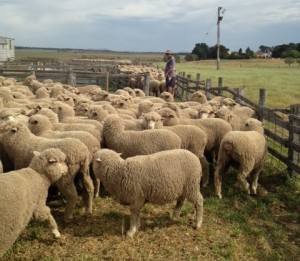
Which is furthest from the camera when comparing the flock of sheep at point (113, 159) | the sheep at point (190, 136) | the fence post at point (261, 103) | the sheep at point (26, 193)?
the fence post at point (261, 103)

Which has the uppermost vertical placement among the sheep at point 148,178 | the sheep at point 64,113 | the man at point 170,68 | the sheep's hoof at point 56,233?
the man at point 170,68

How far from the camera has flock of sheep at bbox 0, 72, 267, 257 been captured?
516cm

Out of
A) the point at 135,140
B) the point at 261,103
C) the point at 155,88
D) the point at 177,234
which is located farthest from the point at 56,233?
the point at 155,88

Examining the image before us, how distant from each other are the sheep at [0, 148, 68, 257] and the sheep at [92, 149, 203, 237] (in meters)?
0.68

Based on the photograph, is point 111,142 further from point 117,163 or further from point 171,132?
point 117,163

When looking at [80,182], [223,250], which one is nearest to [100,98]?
[80,182]

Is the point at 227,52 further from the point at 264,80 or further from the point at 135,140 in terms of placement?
the point at 135,140

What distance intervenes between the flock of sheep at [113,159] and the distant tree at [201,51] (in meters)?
108

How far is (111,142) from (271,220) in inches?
122

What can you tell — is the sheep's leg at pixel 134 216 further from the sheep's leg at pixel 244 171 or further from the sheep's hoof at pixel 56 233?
the sheep's leg at pixel 244 171

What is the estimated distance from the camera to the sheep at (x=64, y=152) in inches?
234

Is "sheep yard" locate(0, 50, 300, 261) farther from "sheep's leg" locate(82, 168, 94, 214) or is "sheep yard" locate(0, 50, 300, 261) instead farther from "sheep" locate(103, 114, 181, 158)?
"sheep" locate(103, 114, 181, 158)

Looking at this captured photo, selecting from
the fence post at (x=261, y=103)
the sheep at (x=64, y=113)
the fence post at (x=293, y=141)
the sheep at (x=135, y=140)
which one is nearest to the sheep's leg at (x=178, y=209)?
the sheep at (x=135, y=140)

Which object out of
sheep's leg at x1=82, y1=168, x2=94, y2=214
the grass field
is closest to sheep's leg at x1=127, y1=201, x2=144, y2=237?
sheep's leg at x1=82, y1=168, x2=94, y2=214
